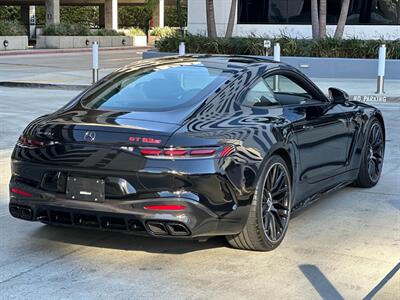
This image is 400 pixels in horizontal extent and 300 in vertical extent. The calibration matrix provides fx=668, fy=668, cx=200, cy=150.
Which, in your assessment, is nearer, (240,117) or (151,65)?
(240,117)

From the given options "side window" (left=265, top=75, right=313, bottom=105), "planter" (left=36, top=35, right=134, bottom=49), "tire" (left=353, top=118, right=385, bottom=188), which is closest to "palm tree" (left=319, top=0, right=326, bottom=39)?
"tire" (left=353, top=118, right=385, bottom=188)

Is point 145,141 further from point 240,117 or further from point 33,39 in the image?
point 33,39

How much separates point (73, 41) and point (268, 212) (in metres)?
40.1

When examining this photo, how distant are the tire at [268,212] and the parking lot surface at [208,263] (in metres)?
0.11

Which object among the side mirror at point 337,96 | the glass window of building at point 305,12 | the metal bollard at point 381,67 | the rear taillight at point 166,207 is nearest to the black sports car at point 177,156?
the rear taillight at point 166,207

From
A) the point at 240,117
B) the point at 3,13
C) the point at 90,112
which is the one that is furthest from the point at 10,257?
the point at 3,13

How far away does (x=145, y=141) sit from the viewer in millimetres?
4625

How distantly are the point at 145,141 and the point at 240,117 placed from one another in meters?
0.88

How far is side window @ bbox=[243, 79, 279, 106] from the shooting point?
5418 millimetres

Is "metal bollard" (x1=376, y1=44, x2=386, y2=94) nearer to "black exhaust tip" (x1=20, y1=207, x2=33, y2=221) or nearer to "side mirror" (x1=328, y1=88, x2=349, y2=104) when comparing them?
"side mirror" (x1=328, y1=88, x2=349, y2=104)

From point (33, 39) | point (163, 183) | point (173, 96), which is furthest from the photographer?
point (33, 39)

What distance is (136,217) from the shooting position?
15.1 feet

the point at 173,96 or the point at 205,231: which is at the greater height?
the point at 173,96

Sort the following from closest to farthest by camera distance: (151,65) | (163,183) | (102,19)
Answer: (163,183), (151,65), (102,19)
